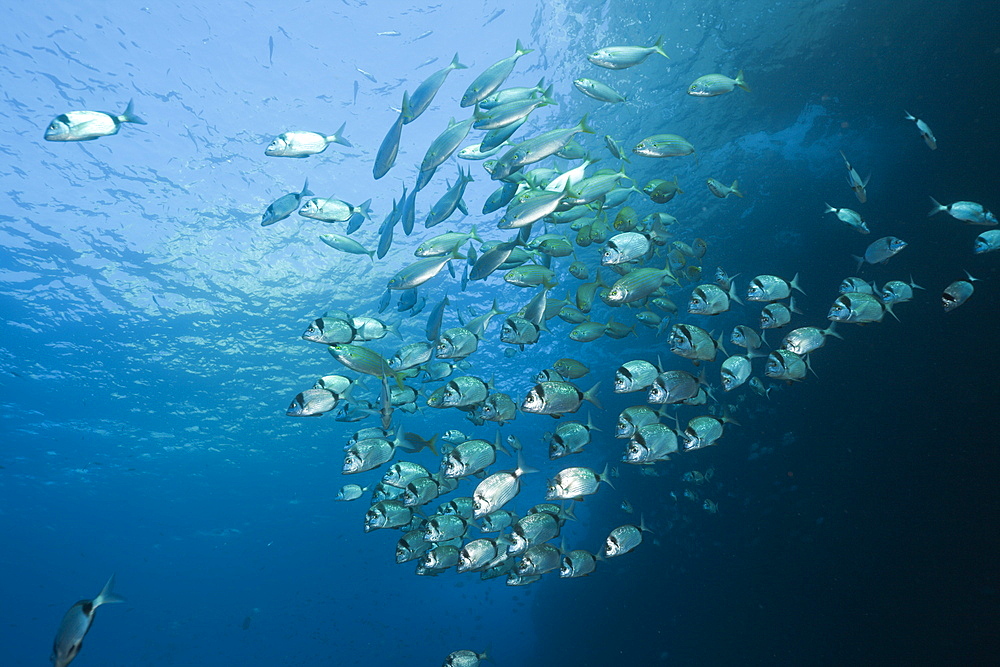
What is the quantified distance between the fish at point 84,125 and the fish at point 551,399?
477 centimetres

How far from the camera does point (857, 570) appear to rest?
41.9 feet

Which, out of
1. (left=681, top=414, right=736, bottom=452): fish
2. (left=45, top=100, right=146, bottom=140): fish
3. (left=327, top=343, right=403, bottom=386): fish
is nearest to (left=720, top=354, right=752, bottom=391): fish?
(left=681, top=414, right=736, bottom=452): fish

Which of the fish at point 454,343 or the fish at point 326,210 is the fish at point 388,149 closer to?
the fish at point 326,210

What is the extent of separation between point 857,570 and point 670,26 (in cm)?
1562

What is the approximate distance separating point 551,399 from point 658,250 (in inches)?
369

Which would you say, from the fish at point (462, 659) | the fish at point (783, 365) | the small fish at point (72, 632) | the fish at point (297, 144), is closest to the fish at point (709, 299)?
the fish at point (783, 365)

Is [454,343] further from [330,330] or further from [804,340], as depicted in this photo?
[804,340]

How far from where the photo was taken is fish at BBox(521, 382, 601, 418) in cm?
450

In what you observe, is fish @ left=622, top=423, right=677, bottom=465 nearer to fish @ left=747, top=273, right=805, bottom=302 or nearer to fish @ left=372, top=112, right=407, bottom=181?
fish @ left=747, top=273, right=805, bottom=302

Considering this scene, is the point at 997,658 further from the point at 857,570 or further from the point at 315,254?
the point at 315,254

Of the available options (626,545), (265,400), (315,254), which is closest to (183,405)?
(265,400)

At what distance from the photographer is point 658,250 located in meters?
12.5

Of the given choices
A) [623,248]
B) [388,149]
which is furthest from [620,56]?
[388,149]

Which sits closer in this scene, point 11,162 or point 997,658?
point 997,658
